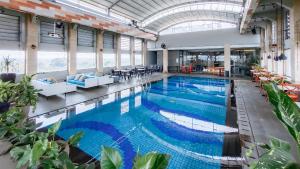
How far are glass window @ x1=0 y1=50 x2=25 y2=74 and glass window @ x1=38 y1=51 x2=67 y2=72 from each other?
3.10 ft

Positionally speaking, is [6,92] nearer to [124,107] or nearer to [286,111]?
[286,111]

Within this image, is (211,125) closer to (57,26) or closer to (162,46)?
(57,26)

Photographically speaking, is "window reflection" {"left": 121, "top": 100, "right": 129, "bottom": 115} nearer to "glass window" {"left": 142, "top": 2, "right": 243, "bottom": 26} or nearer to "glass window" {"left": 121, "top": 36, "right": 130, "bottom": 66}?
"glass window" {"left": 121, "top": 36, "right": 130, "bottom": 66}

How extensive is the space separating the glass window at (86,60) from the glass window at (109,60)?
1188 millimetres

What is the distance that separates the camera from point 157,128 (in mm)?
5598

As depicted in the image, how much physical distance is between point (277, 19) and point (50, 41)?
12.9 meters

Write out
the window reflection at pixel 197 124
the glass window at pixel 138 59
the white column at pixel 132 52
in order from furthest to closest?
the glass window at pixel 138 59, the white column at pixel 132 52, the window reflection at pixel 197 124

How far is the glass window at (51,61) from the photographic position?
10969mm

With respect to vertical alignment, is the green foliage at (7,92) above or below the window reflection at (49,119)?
above

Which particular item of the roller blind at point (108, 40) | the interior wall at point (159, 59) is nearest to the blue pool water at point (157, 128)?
the roller blind at point (108, 40)

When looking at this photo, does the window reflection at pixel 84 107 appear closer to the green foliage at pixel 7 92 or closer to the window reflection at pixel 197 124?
the window reflection at pixel 197 124

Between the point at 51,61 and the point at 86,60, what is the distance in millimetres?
2939

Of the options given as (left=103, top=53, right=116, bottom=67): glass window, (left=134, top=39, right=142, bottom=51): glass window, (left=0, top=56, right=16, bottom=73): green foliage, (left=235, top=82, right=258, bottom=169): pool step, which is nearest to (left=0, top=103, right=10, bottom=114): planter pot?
(left=235, top=82, right=258, bottom=169): pool step

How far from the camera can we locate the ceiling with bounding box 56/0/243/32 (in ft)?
46.6
